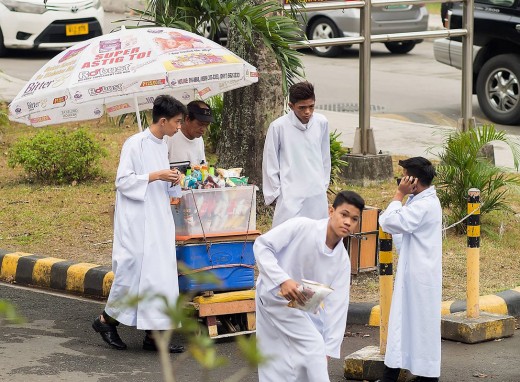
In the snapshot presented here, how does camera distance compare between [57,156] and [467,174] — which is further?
[57,156]

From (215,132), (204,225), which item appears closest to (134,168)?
(204,225)

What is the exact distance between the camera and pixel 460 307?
317 inches

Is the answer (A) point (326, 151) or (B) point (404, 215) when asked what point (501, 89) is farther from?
(B) point (404, 215)

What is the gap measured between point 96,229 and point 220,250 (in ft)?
9.66

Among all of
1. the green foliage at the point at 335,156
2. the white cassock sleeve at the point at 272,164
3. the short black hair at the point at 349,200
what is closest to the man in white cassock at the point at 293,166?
the white cassock sleeve at the point at 272,164

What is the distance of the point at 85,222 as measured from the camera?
10.5m

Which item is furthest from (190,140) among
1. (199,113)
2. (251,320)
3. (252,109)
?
(252,109)

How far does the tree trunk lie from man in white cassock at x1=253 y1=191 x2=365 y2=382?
4679 mm

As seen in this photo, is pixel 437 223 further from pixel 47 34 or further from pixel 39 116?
pixel 47 34

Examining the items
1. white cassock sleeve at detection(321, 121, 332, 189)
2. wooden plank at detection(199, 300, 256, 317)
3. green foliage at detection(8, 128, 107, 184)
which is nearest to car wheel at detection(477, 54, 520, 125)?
green foliage at detection(8, 128, 107, 184)

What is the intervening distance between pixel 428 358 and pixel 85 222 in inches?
189

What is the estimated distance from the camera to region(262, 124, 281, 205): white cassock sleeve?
25.7 feet

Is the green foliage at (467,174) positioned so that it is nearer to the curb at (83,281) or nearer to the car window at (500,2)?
the curb at (83,281)

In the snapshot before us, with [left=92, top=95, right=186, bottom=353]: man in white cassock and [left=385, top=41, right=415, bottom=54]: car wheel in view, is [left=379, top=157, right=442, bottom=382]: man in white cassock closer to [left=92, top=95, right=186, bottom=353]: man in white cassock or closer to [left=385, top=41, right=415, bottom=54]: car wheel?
[left=92, top=95, right=186, bottom=353]: man in white cassock
